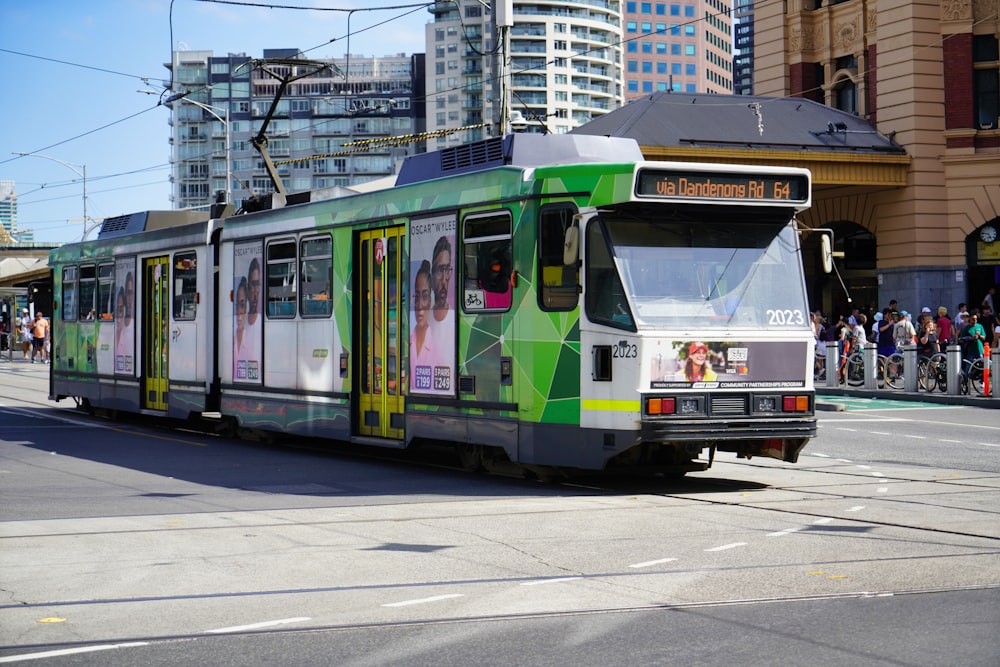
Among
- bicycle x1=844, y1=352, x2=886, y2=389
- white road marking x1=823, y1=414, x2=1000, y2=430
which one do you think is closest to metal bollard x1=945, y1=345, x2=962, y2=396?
bicycle x1=844, y1=352, x2=886, y2=389

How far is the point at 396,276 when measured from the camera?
14828mm

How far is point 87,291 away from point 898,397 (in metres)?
16.7

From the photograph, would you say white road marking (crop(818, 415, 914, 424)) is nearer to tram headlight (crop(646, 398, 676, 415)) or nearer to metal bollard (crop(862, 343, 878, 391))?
metal bollard (crop(862, 343, 878, 391))

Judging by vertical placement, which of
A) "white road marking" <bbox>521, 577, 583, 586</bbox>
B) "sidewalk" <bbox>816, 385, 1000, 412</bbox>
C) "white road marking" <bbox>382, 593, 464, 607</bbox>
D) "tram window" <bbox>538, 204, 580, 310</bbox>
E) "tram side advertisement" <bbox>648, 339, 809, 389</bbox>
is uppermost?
"tram window" <bbox>538, 204, 580, 310</bbox>

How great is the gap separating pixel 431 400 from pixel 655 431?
121 inches

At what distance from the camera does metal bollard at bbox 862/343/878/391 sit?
30.3m

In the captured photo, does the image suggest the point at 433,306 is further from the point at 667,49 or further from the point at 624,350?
the point at 667,49

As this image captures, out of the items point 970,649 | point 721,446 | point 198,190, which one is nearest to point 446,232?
point 721,446

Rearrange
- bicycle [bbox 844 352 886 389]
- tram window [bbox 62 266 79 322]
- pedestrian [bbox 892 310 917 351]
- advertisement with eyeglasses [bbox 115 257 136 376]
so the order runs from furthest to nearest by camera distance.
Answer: bicycle [bbox 844 352 886 389], pedestrian [bbox 892 310 917 351], tram window [bbox 62 266 79 322], advertisement with eyeglasses [bbox 115 257 136 376]

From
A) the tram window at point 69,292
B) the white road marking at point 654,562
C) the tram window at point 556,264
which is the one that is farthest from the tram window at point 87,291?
the white road marking at point 654,562

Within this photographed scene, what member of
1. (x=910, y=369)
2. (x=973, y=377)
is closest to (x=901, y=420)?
(x=973, y=377)

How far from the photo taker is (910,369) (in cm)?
2905

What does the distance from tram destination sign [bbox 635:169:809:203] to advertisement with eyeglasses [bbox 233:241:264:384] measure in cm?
734

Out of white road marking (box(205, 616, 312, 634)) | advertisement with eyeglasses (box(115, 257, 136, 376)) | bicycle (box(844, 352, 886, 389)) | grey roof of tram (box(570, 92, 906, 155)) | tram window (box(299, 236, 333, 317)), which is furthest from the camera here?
grey roof of tram (box(570, 92, 906, 155))
